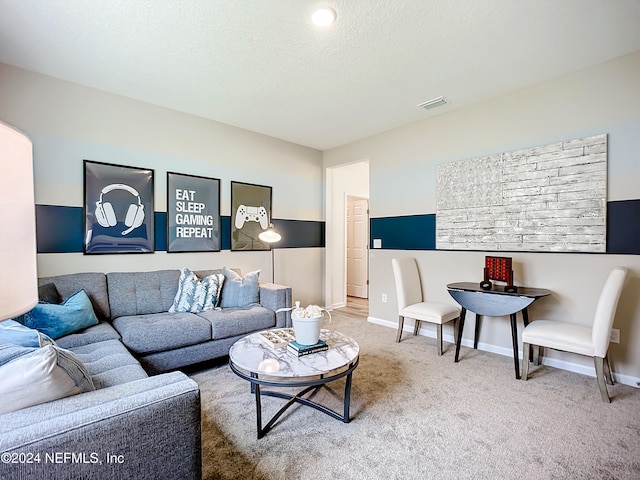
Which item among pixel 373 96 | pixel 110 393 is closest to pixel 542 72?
pixel 373 96

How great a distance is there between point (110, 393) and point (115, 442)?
0.63 ft

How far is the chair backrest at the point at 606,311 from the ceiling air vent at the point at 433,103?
2.17 meters

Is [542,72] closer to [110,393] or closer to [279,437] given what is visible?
[279,437]

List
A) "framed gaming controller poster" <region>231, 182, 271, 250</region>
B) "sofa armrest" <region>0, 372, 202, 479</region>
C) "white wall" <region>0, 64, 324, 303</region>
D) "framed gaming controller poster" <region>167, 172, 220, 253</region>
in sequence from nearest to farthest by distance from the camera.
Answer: "sofa armrest" <region>0, 372, 202, 479</region>, "white wall" <region>0, 64, 324, 303</region>, "framed gaming controller poster" <region>167, 172, 220, 253</region>, "framed gaming controller poster" <region>231, 182, 271, 250</region>

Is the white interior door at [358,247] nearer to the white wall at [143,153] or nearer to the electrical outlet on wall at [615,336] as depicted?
the white wall at [143,153]

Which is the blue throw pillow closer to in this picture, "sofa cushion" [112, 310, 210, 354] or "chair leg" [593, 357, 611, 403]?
"sofa cushion" [112, 310, 210, 354]

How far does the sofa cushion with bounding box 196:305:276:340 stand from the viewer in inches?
108

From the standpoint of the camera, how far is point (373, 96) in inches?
124

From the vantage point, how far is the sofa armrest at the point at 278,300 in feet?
10.4

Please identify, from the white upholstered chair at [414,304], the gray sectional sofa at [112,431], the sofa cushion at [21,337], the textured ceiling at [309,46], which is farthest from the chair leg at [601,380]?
the sofa cushion at [21,337]

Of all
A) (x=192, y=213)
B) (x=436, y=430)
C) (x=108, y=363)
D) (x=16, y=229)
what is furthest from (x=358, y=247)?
(x=16, y=229)

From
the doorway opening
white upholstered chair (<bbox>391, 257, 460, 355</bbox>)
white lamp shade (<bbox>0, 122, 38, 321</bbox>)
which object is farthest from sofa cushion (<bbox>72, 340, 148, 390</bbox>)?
the doorway opening

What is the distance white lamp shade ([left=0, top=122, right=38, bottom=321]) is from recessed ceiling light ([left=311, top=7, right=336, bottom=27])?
194cm

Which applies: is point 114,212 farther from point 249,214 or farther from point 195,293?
point 249,214
